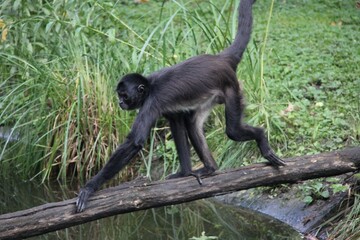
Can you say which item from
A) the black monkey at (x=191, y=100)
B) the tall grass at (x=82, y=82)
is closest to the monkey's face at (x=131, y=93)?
the black monkey at (x=191, y=100)

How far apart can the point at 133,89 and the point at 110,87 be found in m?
3.00

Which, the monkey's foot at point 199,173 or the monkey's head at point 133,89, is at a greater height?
the monkey's head at point 133,89

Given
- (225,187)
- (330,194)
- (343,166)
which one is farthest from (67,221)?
(330,194)

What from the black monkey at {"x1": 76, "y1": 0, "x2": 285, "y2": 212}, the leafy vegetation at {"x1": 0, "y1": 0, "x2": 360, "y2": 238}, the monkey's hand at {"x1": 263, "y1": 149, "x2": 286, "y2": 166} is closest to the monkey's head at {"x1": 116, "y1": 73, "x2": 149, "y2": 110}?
the black monkey at {"x1": 76, "y1": 0, "x2": 285, "y2": 212}

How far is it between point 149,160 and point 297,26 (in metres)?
4.25

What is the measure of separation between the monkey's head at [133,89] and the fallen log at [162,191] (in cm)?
88

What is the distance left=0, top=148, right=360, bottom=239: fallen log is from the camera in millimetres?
5742

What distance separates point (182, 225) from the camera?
27.3 ft

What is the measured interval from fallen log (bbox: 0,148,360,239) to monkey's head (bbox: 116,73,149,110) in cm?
88

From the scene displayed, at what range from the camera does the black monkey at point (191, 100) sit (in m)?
6.58

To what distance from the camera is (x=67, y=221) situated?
584cm

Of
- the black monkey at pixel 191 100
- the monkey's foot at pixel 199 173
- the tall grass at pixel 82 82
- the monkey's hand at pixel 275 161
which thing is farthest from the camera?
the tall grass at pixel 82 82

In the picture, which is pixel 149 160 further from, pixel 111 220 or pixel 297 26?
pixel 297 26

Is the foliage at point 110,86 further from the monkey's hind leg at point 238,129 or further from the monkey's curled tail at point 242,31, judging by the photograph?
the monkey's hind leg at point 238,129
